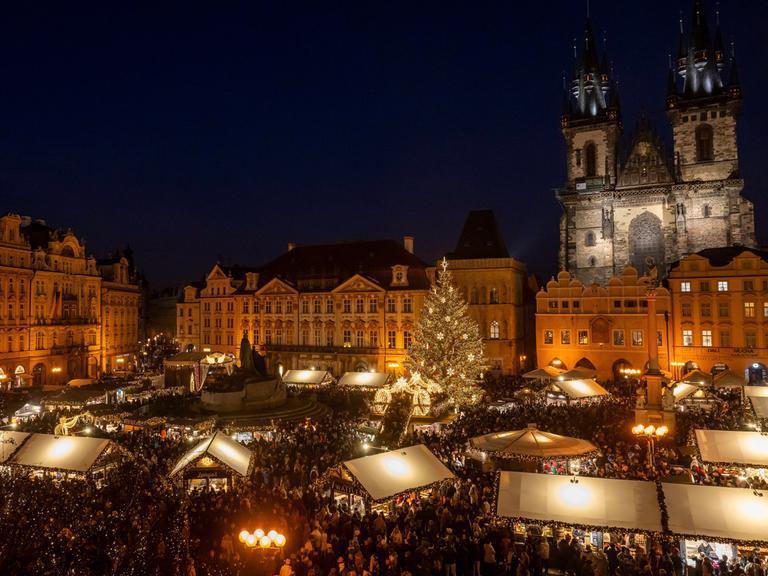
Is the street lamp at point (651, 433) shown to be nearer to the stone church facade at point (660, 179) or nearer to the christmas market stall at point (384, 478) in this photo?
the christmas market stall at point (384, 478)

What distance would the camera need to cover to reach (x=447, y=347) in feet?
105

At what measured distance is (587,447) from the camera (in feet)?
56.3

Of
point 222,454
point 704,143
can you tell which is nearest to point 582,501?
point 222,454

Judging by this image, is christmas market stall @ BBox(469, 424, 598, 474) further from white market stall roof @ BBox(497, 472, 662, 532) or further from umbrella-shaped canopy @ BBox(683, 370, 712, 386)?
umbrella-shaped canopy @ BBox(683, 370, 712, 386)

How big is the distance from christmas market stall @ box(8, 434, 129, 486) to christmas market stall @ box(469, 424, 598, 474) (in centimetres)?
1221

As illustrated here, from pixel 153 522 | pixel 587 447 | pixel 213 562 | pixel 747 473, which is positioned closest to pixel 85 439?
pixel 153 522

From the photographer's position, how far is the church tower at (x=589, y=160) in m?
51.2

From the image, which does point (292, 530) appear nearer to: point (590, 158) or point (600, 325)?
point (600, 325)

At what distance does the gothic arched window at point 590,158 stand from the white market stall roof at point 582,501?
148 feet

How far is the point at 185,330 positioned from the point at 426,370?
116ft

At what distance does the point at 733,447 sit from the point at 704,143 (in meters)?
41.1

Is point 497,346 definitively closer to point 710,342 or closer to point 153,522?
point 710,342

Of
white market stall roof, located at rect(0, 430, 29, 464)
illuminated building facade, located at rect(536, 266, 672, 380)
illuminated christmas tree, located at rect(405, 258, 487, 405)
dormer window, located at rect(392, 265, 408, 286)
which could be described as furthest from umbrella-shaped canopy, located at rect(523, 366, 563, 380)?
white market stall roof, located at rect(0, 430, 29, 464)

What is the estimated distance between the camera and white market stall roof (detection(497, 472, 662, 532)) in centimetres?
1266
